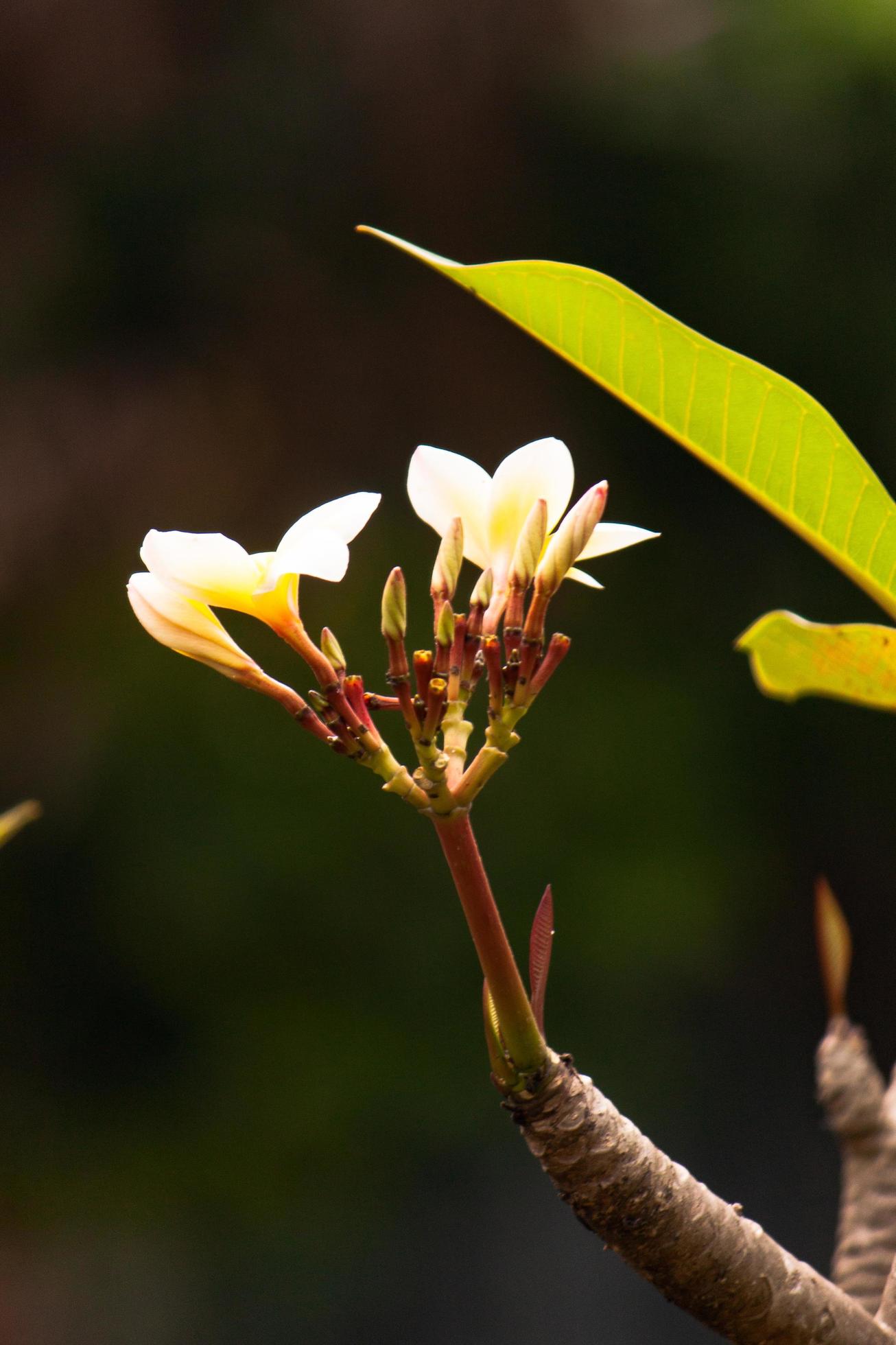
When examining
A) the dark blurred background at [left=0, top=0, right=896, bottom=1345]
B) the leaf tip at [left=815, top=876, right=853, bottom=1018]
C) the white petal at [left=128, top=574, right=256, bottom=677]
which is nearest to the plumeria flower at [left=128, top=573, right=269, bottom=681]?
the white petal at [left=128, top=574, right=256, bottom=677]

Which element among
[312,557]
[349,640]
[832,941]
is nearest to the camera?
[312,557]

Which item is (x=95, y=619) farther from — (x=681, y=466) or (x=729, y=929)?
(x=729, y=929)

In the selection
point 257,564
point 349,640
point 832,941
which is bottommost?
point 349,640

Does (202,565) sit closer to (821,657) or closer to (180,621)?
(180,621)

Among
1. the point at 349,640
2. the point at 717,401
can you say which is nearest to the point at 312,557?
the point at 717,401

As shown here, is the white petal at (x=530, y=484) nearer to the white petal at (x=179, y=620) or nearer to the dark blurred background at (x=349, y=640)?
the white petal at (x=179, y=620)

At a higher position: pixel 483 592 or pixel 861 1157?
pixel 483 592

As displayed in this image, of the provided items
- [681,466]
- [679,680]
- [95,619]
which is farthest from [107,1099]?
[681,466]
